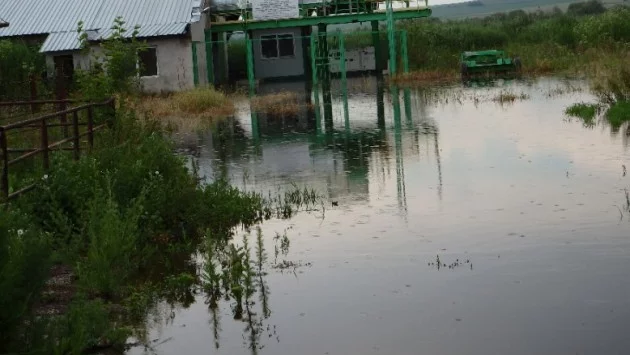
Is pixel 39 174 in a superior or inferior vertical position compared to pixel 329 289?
superior

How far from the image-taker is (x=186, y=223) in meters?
12.7

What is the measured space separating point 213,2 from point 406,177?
29.2 metres

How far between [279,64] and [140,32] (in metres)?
11.0

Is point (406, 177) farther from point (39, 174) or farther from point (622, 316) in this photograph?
point (622, 316)

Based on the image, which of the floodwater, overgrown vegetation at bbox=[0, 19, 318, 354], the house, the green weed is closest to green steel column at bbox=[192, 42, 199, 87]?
the house

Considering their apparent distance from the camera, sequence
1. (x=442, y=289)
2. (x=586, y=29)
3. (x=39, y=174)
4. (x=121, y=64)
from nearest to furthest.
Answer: (x=442, y=289)
(x=39, y=174)
(x=121, y=64)
(x=586, y=29)

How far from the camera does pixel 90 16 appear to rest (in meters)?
41.4

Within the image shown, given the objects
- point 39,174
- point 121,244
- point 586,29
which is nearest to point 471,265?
point 121,244

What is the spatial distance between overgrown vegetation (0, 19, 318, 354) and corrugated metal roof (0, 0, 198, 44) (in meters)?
24.0

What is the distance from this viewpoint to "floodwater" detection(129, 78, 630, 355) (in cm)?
826

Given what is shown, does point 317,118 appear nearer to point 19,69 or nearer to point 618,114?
point 618,114

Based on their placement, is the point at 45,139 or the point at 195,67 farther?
the point at 195,67

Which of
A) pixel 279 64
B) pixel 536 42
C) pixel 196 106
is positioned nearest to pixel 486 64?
pixel 279 64

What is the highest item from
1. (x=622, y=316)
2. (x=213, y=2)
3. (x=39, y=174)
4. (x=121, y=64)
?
(x=213, y=2)
